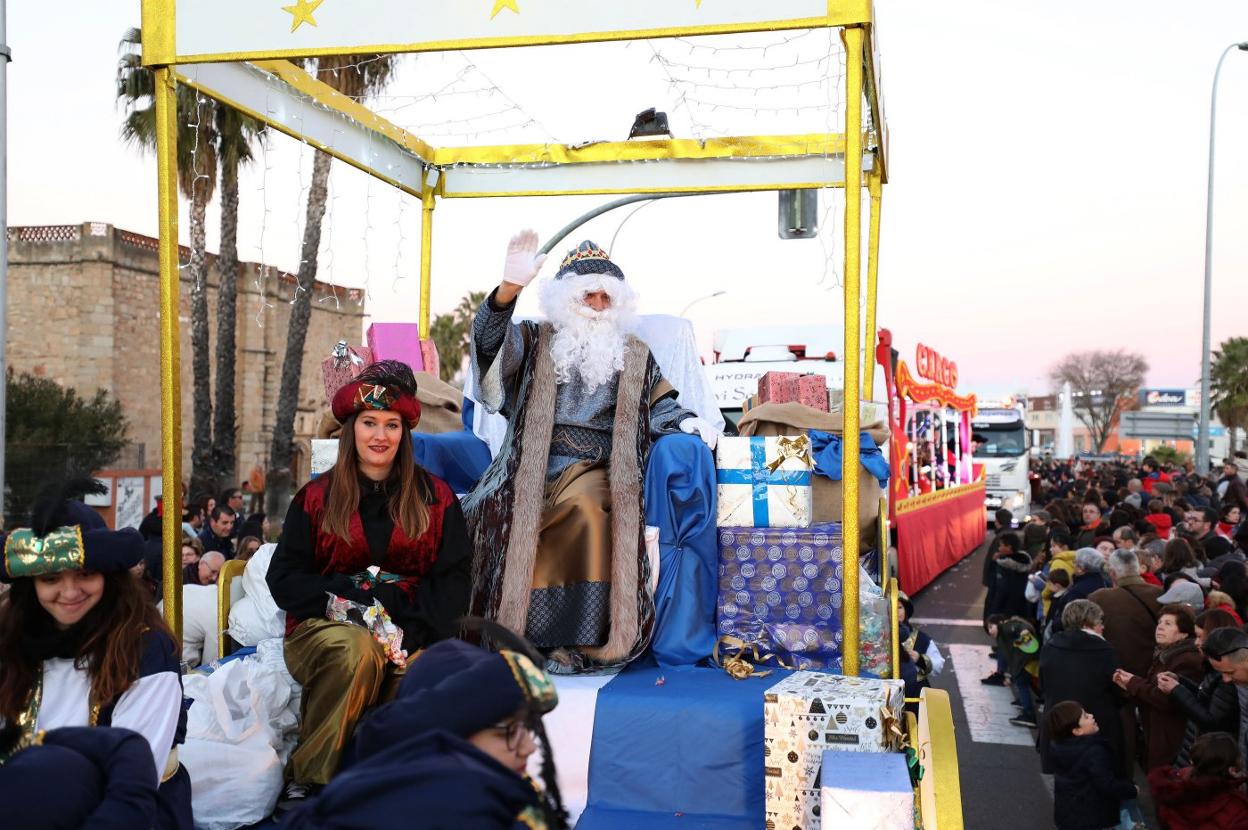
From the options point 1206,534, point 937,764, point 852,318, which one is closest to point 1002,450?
point 1206,534

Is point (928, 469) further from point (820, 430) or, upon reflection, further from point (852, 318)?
point (852, 318)

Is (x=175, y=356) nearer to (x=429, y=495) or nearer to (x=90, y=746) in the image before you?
(x=429, y=495)

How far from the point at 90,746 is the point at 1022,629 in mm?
7809

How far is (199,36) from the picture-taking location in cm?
464

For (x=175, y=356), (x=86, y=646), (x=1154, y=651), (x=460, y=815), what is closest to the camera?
(x=460, y=815)

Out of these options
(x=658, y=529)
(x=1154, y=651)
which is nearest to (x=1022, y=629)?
(x=1154, y=651)

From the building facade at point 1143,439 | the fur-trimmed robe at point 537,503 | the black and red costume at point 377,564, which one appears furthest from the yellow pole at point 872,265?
the building facade at point 1143,439

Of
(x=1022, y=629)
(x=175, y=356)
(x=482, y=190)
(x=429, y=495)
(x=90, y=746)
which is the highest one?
(x=482, y=190)

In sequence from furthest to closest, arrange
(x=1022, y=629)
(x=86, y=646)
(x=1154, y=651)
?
(x=1022, y=629), (x=1154, y=651), (x=86, y=646)

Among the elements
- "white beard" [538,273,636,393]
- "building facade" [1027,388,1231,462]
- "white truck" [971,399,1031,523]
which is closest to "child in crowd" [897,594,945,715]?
"white beard" [538,273,636,393]

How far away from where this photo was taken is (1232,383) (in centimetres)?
4319

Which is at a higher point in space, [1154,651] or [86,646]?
[86,646]

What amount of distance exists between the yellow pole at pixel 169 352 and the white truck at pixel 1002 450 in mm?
24168

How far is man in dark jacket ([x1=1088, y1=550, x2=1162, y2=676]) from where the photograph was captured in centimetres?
706
